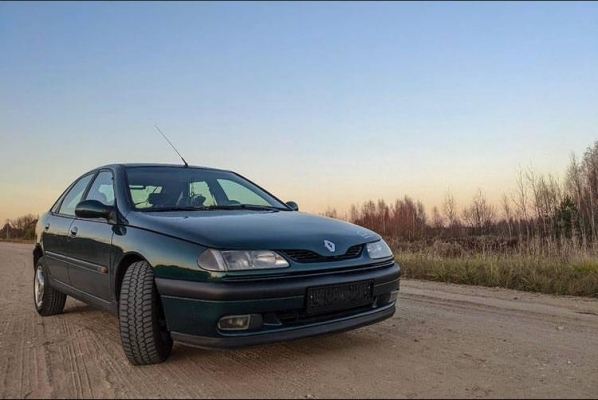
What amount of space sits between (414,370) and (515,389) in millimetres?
594

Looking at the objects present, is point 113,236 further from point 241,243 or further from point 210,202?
point 241,243

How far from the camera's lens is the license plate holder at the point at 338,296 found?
9.77 ft

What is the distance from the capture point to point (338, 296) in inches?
122

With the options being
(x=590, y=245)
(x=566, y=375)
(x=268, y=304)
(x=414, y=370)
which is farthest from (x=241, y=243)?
(x=590, y=245)

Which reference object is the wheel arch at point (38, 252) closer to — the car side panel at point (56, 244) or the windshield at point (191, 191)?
the car side panel at point (56, 244)

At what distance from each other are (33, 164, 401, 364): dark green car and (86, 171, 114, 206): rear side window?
27 mm

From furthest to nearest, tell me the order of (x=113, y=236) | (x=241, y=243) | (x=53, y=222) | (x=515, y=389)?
(x=53, y=222) → (x=113, y=236) → (x=241, y=243) → (x=515, y=389)

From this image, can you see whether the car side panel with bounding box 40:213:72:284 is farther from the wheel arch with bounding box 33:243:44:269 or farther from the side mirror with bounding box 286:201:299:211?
the side mirror with bounding box 286:201:299:211

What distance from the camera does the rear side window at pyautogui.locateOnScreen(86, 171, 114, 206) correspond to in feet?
13.4

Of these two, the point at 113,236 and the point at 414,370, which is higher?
the point at 113,236

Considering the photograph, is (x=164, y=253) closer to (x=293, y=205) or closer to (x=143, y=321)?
(x=143, y=321)

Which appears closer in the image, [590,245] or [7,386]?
[7,386]

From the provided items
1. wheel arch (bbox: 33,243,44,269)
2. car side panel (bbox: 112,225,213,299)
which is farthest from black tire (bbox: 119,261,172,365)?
wheel arch (bbox: 33,243,44,269)

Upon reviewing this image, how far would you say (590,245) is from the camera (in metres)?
8.77
